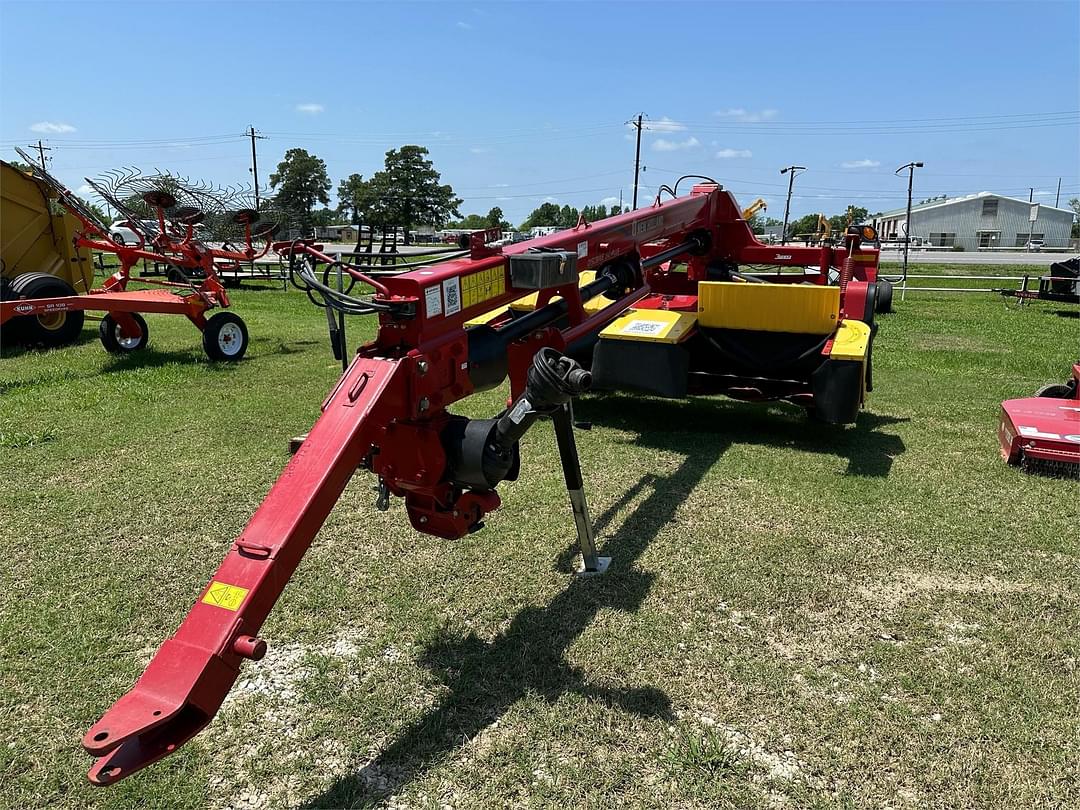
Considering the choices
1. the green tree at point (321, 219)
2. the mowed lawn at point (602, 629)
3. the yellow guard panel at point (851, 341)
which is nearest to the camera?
the mowed lawn at point (602, 629)

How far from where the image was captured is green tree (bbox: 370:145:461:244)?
59969mm

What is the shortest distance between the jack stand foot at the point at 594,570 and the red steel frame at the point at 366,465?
998 mm

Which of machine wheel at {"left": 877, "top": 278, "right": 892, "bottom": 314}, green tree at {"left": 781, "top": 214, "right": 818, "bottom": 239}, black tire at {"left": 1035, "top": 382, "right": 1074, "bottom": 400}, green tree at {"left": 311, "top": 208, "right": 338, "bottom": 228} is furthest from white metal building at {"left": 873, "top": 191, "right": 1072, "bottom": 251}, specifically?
black tire at {"left": 1035, "top": 382, "right": 1074, "bottom": 400}

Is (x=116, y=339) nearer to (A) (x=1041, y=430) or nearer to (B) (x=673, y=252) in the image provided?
(B) (x=673, y=252)

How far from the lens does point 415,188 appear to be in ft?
208

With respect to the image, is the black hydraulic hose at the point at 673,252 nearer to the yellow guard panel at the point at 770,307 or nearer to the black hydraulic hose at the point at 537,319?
the yellow guard panel at the point at 770,307

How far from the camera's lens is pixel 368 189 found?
208ft

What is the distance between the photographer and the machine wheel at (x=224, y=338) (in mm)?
9203

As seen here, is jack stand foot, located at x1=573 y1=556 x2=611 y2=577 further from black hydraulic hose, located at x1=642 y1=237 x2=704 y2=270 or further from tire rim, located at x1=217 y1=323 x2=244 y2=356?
tire rim, located at x1=217 y1=323 x2=244 y2=356

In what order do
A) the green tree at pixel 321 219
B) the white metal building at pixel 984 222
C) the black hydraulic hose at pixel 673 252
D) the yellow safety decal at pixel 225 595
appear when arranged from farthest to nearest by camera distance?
the white metal building at pixel 984 222 < the green tree at pixel 321 219 < the black hydraulic hose at pixel 673 252 < the yellow safety decal at pixel 225 595

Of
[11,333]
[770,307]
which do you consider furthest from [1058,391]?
[11,333]

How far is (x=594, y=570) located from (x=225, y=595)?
2.10 metres

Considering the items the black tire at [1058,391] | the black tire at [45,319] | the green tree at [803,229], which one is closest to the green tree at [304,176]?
the green tree at [803,229]

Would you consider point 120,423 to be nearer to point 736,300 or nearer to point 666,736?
point 736,300
